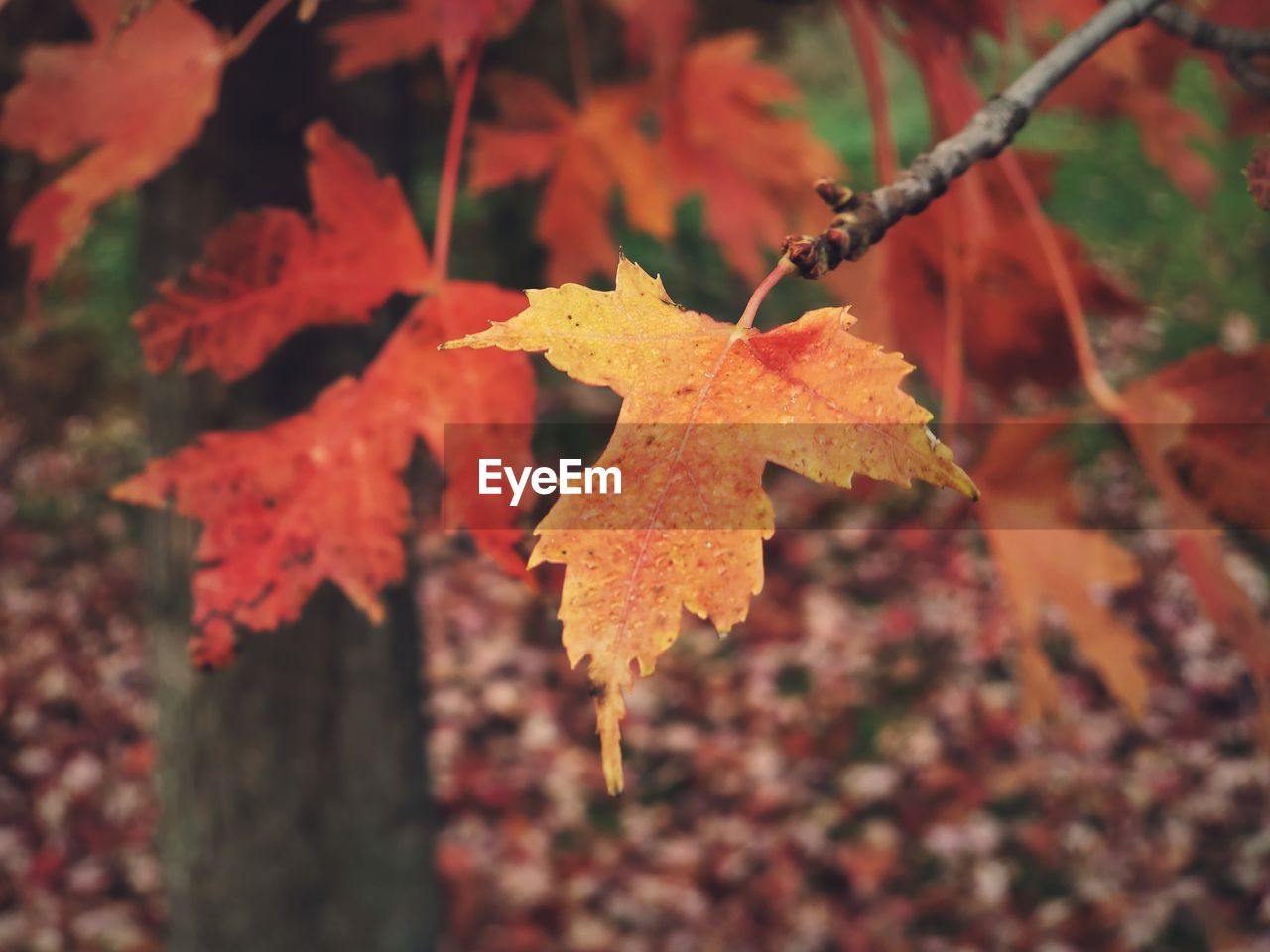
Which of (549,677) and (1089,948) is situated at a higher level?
(549,677)

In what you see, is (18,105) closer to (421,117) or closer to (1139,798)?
(1139,798)

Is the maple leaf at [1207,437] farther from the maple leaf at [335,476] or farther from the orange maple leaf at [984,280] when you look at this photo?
the maple leaf at [335,476]

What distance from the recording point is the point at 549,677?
389 cm

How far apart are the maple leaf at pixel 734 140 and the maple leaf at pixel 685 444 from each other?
35.2 inches

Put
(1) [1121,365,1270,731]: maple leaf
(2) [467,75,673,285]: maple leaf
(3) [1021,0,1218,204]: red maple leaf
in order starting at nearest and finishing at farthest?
1. (1) [1121,365,1270,731]: maple leaf
2. (3) [1021,0,1218,204]: red maple leaf
3. (2) [467,75,673,285]: maple leaf

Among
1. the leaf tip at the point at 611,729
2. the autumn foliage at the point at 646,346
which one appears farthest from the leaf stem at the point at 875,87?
the leaf tip at the point at 611,729

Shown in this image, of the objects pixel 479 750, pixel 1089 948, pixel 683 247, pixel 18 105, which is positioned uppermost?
pixel 683 247

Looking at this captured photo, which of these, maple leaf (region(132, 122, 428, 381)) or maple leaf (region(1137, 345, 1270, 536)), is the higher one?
maple leaf (region(132, 122, 428, 381))

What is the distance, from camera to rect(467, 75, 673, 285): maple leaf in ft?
4.55

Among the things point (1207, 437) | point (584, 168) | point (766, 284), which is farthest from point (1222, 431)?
point (584, 168)

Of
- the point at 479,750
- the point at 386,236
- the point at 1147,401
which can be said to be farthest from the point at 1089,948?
the point at 386,236

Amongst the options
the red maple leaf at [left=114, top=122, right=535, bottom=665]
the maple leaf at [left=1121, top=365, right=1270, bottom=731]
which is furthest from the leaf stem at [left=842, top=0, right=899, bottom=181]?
the red maple leaf at [left=114, top=122, right=535, bottom=665]

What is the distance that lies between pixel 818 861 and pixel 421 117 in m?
3.53

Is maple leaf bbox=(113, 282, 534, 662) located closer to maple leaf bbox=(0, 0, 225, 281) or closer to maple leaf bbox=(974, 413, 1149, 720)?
maple leaf bbox=(0, 0, 225, 281)
